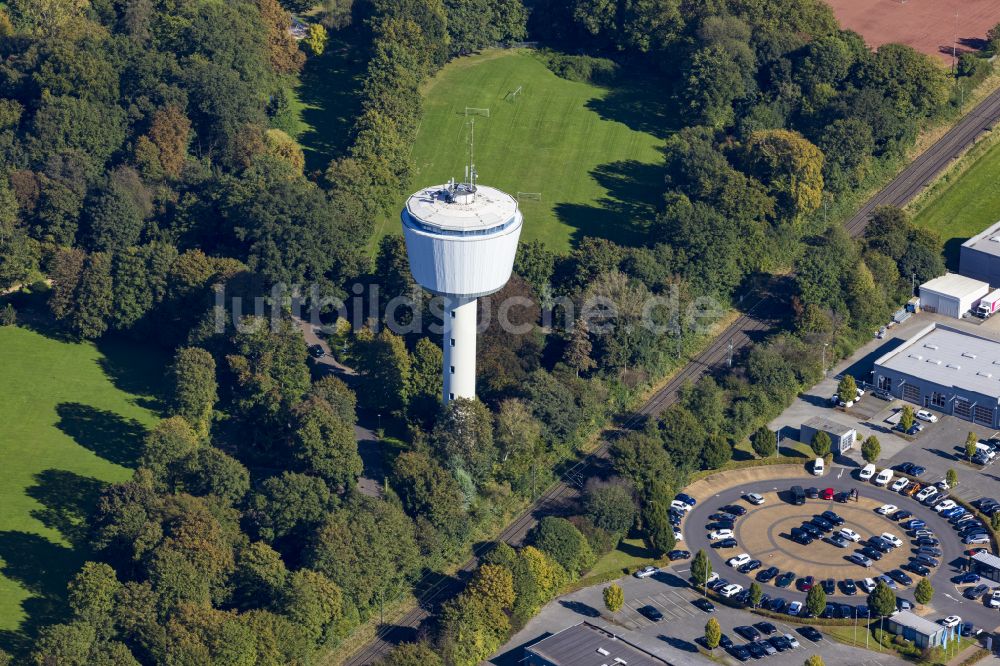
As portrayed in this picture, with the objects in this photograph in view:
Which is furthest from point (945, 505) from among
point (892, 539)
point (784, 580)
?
point (784, 580)

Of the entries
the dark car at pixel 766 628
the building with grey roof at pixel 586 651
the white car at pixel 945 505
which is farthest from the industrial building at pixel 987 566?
the building with grey roof at pixel 586 651

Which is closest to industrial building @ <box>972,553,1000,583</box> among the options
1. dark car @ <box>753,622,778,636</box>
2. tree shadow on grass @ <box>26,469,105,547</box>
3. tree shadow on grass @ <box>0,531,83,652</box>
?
dark car @ <box>753,622,778,636</box>

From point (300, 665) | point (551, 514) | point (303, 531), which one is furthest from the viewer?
point (551, 514)

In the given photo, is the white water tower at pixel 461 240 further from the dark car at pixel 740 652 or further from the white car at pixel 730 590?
the dark car at pixel 740 652

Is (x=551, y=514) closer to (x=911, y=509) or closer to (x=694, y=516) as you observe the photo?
(x=694, y=516)

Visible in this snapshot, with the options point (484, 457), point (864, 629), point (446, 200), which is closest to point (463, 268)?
point (446, 200)

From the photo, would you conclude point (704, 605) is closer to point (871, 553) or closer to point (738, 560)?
point (738, 560)
